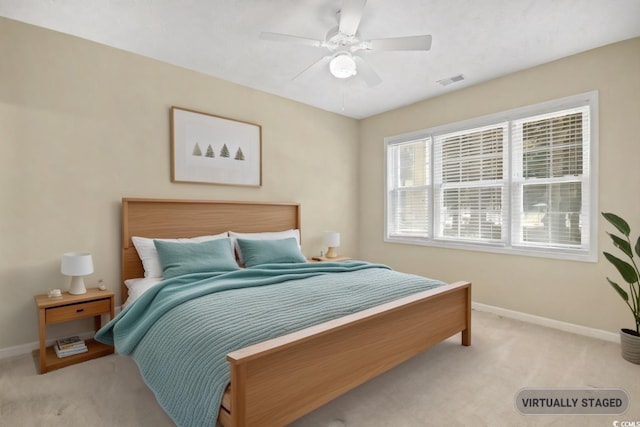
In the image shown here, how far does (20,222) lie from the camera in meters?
2.58

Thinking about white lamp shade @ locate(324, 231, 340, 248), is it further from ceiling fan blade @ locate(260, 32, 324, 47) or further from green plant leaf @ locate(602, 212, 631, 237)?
green plant leaf @ locate(602, 212, 631, 237)

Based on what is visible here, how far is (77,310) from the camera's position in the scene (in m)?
2.52

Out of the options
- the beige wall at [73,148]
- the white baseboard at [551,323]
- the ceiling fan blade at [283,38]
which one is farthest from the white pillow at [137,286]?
the white baseboard at [551,323]

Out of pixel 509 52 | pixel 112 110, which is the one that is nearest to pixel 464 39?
pixel 509 52

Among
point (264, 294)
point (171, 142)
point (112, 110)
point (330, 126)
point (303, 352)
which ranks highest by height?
point (330, 126)

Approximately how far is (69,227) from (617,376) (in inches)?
172

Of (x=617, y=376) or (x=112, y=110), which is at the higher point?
(x=112, y=110)

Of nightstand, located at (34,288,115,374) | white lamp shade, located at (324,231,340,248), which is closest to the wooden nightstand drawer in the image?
nightstand, located at (34,288,115,374)

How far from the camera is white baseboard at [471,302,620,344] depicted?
2922 mm

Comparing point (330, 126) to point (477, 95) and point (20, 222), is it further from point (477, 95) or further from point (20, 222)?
point (20, 222)

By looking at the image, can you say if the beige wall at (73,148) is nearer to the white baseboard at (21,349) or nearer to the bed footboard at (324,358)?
the white baseboard at (21,349)

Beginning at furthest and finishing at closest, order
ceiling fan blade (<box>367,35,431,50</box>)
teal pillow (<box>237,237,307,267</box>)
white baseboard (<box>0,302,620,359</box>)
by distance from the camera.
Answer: teal pillow (<box>237,237,307,267</box>)
white baseboard (<box>0,302,620,359</box>)
ceiling fan blade (<box>367,35,431,50</box>)

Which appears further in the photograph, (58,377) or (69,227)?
(69,227)

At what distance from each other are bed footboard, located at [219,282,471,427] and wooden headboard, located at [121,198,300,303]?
7.04 ft
